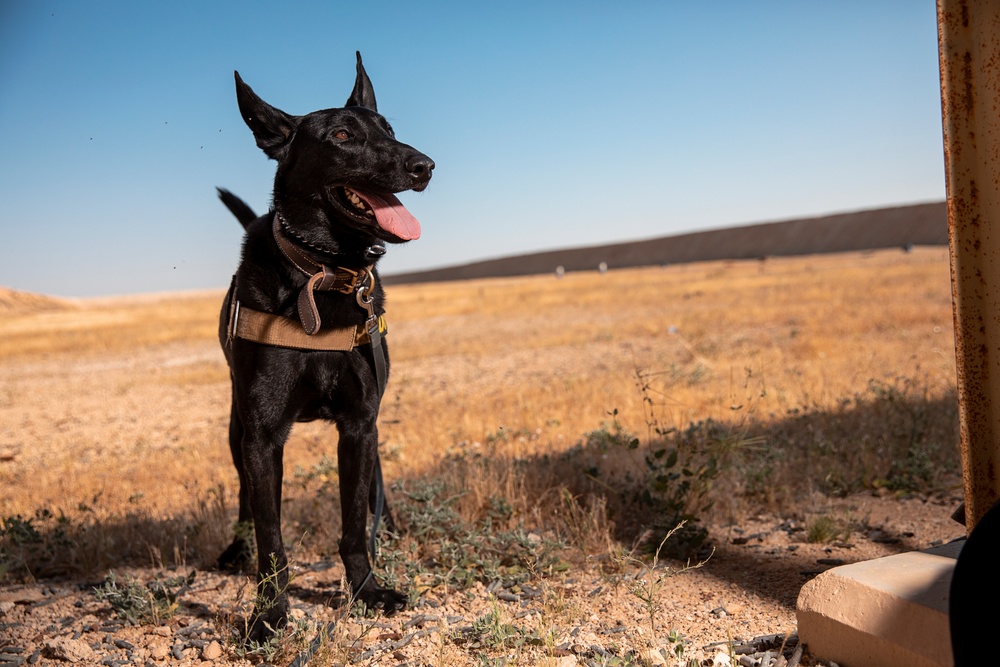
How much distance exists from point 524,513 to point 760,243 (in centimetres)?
6997

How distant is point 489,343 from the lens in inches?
688

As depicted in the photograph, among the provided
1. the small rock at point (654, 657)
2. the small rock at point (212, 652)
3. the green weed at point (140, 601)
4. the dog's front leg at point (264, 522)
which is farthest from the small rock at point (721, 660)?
the green weed at point (140, 601)

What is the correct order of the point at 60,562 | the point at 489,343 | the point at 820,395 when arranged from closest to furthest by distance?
the point at 60,562
the point at 820,395
the point at 489,343

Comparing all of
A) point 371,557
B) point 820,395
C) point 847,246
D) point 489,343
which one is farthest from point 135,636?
point 847,246

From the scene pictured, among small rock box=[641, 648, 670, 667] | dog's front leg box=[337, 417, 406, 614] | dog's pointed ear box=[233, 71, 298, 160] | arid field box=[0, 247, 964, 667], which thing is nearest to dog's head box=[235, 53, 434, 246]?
dog's pointed ear box=[233, 71, 298, 160]

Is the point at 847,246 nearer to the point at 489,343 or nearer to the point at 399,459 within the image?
the point at 489,343

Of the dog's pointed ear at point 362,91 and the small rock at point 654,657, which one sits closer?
the small rock at point 654,657

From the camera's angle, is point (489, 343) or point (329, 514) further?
point (489, 343)

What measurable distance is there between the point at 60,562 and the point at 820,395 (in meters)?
6.64

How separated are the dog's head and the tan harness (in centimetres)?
11

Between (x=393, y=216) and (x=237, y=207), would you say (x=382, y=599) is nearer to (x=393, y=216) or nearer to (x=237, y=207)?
(x=393, y=216)

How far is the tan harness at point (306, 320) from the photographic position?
3176 millimetres

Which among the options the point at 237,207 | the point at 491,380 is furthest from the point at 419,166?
the point at 491,380

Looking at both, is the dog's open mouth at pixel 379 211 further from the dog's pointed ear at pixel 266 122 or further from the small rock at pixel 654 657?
the small rock at pixel 654 657
